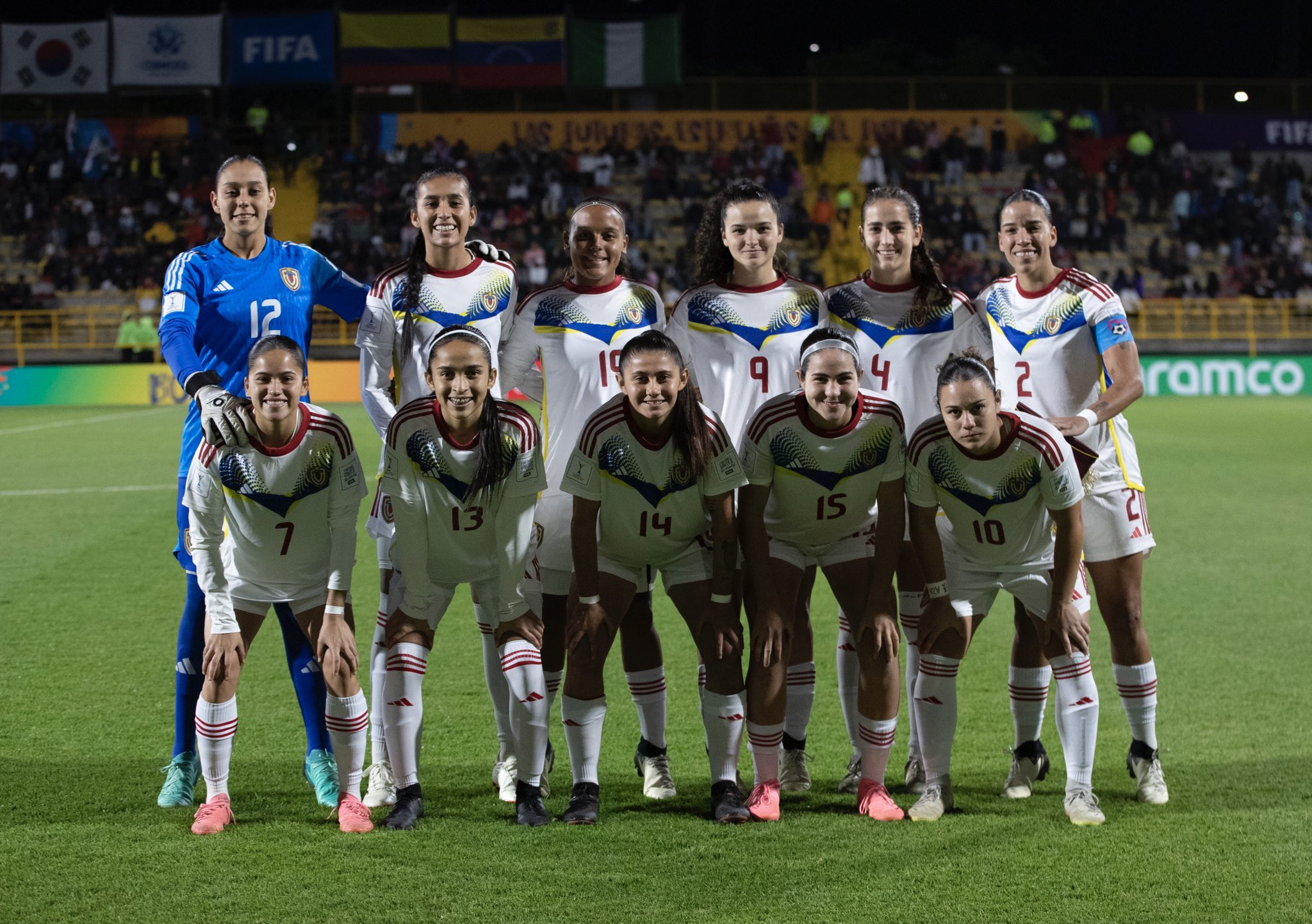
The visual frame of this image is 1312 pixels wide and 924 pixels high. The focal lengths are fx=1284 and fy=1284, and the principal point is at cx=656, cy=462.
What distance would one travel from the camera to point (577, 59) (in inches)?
1156

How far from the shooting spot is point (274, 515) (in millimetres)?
4051

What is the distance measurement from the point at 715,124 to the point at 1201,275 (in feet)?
38.5

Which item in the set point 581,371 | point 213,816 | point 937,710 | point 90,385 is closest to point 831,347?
point 581,371

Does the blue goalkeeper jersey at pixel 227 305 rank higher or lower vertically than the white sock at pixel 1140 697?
higher

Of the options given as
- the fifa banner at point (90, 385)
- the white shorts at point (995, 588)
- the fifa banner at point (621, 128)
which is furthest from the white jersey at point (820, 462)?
the fifa banner at point (621, 128)

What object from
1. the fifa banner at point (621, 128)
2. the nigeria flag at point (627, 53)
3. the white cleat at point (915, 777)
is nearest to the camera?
the white cleat at point (915, 777)

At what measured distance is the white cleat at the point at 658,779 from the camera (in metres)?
4.29

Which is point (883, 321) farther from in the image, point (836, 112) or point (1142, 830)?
point (836, 112)

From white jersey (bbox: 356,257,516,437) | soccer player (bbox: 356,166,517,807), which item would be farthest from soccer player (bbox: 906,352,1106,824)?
white jersey (bbox: 356,257,516,437)

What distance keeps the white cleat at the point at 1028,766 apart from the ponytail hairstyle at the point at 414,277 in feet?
8.24

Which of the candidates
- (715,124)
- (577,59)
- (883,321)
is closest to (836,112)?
(715,124)

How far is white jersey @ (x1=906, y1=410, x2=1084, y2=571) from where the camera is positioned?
13.1ft

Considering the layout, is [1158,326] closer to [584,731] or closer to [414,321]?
[414,321]

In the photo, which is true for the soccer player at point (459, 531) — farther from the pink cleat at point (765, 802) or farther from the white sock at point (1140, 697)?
the white sock at point (1140, 697)
